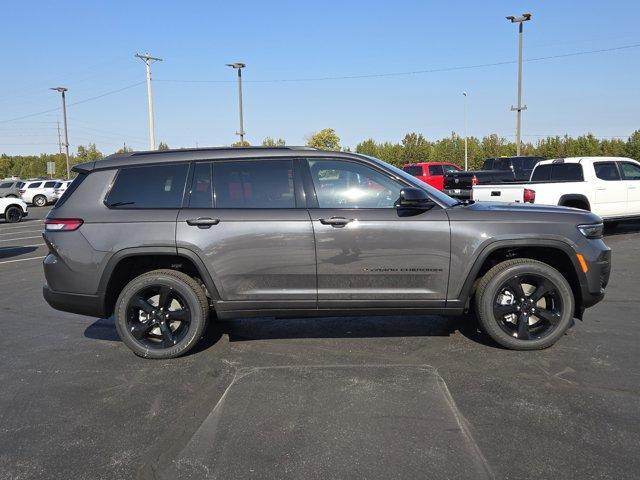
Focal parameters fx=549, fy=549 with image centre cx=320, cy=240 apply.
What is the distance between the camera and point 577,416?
3611 millimetres

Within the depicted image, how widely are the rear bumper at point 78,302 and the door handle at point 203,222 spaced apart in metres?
1.06

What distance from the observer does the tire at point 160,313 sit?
4.85 meters

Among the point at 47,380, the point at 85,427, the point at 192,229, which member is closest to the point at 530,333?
the point at 192,229

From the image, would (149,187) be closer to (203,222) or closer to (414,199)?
(203,222)

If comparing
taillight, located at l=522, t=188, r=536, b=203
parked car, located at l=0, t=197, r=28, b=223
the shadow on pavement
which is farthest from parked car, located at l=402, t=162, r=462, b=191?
the shadow on pavement

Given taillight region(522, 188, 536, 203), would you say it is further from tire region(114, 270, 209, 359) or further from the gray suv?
tire region(114, 270, 209, 359)

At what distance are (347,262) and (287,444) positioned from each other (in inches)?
68.9

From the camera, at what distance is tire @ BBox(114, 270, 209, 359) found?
4.85 m

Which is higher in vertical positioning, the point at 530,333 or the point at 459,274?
the point at 459,274

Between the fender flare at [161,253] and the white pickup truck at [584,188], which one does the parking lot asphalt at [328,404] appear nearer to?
the fender flare at [161,253]

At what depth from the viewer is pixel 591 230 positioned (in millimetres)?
4812

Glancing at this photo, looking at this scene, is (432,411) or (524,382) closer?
(432,411)

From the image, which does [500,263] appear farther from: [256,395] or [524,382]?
[256,395]

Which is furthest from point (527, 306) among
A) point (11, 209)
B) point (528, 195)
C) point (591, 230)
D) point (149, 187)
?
point (11, 209)
